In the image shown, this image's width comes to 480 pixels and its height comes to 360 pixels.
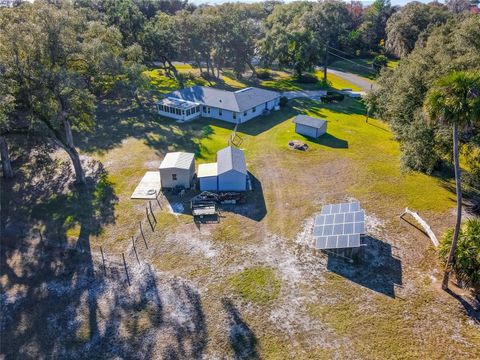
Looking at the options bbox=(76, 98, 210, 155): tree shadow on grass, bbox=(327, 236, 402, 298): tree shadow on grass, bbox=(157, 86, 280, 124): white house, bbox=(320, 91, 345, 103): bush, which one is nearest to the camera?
bbox=(327, 236, 402, 298): tree shadow on grass

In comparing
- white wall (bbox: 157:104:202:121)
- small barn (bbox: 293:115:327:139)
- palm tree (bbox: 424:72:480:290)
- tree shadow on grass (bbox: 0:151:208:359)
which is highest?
Result: palm tree (bbox: 424:72:480:290)

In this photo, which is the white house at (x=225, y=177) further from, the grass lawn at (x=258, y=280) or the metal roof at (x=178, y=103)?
the metal roof at (x=178, y=103)

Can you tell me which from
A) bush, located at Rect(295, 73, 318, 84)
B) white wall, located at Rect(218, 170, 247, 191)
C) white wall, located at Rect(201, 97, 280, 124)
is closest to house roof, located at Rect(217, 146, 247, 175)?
white wall, located at Rect(218, 170, 247, 191)

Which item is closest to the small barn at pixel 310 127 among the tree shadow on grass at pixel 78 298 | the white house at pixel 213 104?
the white house at pixel 213 104

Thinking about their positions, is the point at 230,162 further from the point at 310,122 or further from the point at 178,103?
the point at 178,103

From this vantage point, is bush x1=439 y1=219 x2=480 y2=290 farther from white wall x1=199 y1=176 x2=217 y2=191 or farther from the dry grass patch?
white wall x1=199 y1=176 x2=217 y2=191

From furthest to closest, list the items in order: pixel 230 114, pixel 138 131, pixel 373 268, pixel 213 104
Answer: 1. pixel 213 104
2. pixel 230 114
3. pixel 138 131
4. pixel 373 268

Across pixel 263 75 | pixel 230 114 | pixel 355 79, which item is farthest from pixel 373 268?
pixel 355 79

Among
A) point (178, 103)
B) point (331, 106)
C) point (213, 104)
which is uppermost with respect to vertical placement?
point (213, 104)
